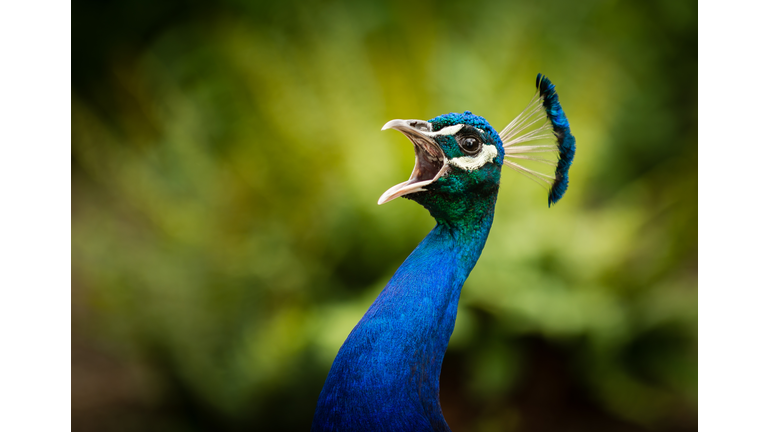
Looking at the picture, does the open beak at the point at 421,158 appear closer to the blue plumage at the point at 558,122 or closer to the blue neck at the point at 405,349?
the blue neck at the point at 405,349

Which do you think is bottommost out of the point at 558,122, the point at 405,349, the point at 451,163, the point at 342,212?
the point at 405,349

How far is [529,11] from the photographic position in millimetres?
2725

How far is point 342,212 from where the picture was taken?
2385mm

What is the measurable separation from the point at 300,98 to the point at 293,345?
1213 millimetres

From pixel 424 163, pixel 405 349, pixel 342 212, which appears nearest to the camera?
pixel 405 349

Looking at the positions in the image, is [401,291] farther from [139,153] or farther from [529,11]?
[529,11]

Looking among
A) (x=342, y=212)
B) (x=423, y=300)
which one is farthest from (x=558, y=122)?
(x=342, y=212)

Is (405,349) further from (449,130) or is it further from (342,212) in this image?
(342,212)

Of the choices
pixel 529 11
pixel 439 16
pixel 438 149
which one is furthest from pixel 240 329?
pixel 529 11

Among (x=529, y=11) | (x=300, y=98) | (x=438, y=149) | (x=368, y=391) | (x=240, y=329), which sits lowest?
(x=368, y=391)

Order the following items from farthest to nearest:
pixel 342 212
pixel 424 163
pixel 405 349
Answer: pixel 342 212
pixel 424 163
pixel 405 349

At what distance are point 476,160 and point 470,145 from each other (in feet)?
0.11

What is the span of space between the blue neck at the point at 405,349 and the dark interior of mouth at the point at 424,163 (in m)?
0.11

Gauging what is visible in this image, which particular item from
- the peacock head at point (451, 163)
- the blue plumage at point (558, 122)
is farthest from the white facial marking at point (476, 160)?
the blue plumage at point (558, 122)
